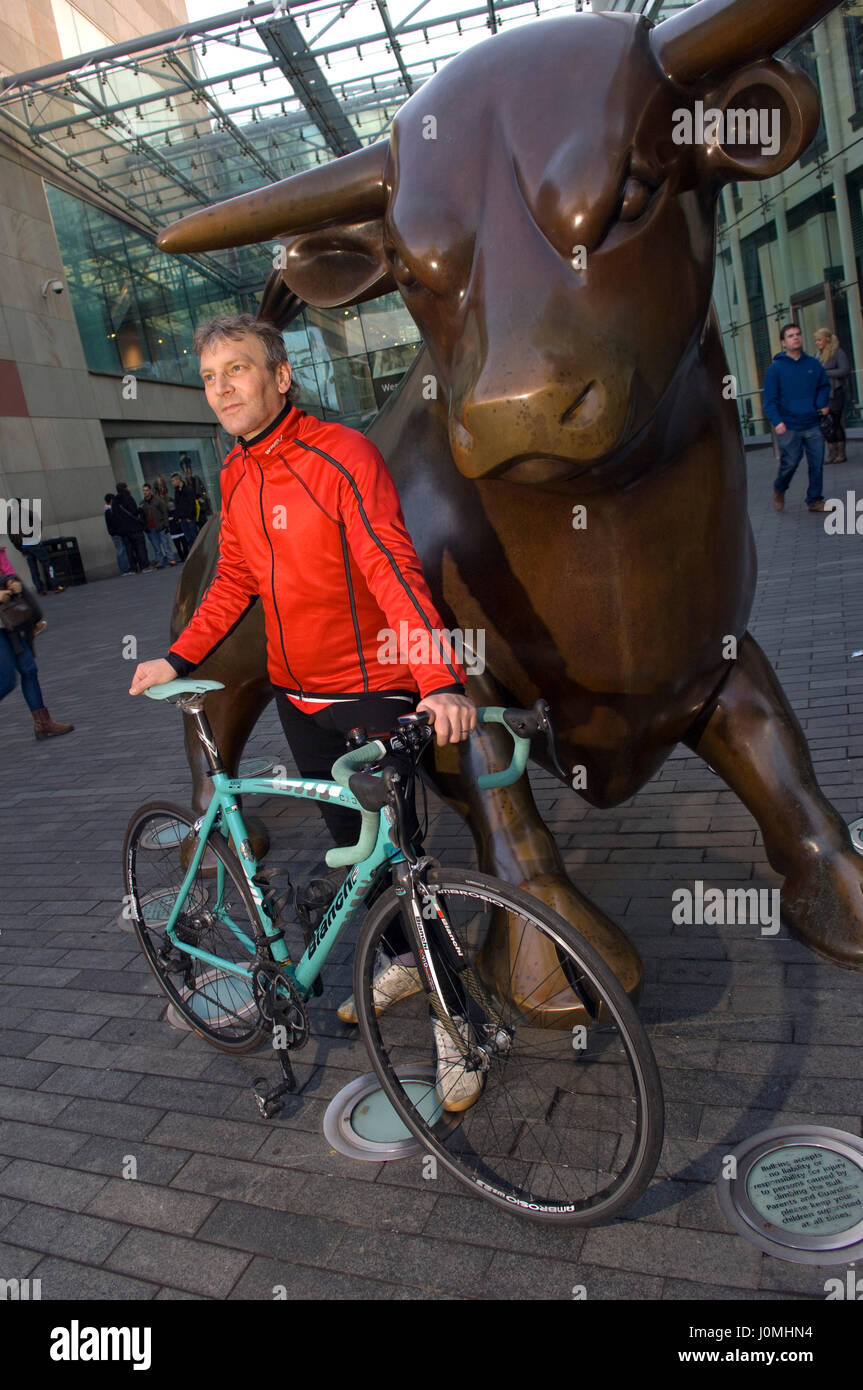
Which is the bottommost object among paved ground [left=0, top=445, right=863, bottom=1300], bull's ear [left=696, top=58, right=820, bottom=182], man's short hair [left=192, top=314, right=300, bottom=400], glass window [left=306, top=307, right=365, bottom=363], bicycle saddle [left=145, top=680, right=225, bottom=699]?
paved ground [left=0, top=445, right=863, bottom=1300]

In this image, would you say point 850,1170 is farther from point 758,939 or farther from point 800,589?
point 800,589

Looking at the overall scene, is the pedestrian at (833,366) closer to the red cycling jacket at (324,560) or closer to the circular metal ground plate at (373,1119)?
the red cycling jacket at (324,560)

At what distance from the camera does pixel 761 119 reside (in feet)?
7.13

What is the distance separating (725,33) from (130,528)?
20226mm

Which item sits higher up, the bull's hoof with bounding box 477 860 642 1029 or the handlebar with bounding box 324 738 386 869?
the handlebar with bounding box 324 738 386 869

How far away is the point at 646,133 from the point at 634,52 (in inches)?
7.7

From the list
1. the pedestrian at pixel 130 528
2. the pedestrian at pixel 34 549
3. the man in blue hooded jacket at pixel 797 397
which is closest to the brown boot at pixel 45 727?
the man in blue hooded jacket at pixel 797 397

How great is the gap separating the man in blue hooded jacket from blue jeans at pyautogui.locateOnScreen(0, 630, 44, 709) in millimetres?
7384

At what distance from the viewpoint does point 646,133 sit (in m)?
2.13

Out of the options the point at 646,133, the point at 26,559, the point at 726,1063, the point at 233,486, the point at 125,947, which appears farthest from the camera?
the point at 26,559

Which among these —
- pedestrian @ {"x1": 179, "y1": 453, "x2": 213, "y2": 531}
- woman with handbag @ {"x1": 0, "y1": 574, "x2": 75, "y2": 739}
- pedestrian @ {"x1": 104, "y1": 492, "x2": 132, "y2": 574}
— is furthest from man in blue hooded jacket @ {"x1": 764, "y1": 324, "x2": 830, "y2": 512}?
pedestrian @ {"x1": 179, "y1": 453, "x2": 213, "y2": 531}

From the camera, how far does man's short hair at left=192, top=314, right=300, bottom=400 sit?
2.63 metres

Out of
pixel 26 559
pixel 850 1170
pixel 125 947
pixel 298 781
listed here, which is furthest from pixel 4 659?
pixel 26 559

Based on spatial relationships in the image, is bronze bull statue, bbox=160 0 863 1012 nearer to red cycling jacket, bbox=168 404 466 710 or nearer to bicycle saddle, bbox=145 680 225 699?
red cycling jacket, bbox=168 404 466 710
